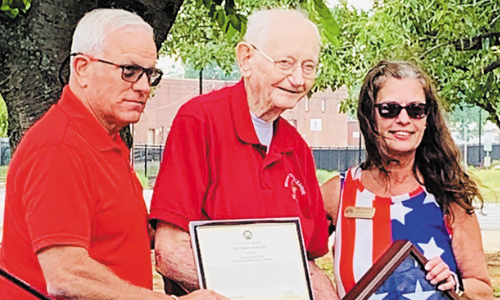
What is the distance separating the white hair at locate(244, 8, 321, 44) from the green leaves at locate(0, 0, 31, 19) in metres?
1.47

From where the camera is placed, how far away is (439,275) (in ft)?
7.50

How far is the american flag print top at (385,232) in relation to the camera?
2.48 metres

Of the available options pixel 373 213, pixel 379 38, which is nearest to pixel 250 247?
pixel 373 213

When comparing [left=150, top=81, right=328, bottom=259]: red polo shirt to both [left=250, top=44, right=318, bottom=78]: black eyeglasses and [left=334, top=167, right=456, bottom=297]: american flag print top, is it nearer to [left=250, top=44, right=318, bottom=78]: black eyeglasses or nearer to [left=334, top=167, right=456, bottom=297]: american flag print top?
[left=250, top=44, right=318, bottom=78]: black eyeglasses

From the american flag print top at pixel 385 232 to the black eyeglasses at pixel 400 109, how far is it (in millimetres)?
232

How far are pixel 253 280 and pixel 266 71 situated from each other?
0.54 meters

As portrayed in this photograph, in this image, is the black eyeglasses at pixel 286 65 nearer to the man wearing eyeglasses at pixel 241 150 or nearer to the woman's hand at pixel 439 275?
the man wearing eyeglasses at pixel 241 150

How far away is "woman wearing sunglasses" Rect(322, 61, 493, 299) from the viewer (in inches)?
97.9

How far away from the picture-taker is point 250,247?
2.06m

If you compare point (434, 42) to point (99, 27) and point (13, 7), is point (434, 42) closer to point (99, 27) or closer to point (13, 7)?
point (13, 7)

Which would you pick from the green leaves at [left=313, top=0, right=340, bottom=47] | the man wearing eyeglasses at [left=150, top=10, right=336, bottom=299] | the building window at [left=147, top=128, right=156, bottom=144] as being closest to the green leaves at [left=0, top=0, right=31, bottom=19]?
the green leaves at [left=313, top=0, right=340, bottom=47]

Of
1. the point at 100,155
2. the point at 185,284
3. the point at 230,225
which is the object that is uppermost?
Answer: the point at 100,155

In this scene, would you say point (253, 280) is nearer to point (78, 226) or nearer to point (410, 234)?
point (78, 226)

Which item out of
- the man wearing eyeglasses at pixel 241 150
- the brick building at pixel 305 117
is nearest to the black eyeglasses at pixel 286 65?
the man wearing eyeglasses at pixel 241 150
